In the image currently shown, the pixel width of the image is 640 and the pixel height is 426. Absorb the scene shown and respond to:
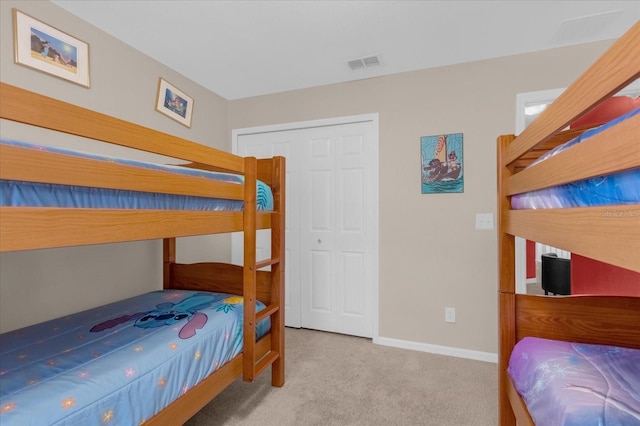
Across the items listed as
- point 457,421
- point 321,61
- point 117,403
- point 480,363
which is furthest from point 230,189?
point 480,363

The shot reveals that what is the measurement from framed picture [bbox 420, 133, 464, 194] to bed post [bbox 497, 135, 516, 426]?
108 centimetres

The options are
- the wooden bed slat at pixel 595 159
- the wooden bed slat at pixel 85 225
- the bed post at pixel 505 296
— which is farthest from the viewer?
the bed post at pixel 505 296

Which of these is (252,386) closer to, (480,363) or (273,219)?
(273,219)

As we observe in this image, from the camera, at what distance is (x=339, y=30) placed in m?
2.06

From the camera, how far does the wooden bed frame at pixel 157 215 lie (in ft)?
2.58

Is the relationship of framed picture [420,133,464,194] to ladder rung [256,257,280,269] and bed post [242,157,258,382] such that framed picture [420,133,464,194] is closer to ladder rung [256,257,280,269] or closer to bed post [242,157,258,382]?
ladder rung [256,257,280,269]

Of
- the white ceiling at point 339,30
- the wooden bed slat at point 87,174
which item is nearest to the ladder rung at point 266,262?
the wooden bed slat at point 87,174

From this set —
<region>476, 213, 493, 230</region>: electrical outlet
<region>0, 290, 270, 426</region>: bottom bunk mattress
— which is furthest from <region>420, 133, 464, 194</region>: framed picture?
<region>0, 290, 270, 426</region>: bottom bunk mattress

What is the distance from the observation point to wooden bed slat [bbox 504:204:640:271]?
56 centimetres

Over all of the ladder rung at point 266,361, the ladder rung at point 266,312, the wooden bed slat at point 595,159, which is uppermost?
the wooden bed slat at point 595,159

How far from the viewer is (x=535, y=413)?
964 millimetres

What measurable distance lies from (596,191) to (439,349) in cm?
220

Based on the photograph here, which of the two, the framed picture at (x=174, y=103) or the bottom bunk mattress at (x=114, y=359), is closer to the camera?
the bottom bunk mattress at (x=114, y=359)

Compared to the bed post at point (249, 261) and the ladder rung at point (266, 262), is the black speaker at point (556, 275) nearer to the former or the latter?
the ladder rung at point (266, 262)
